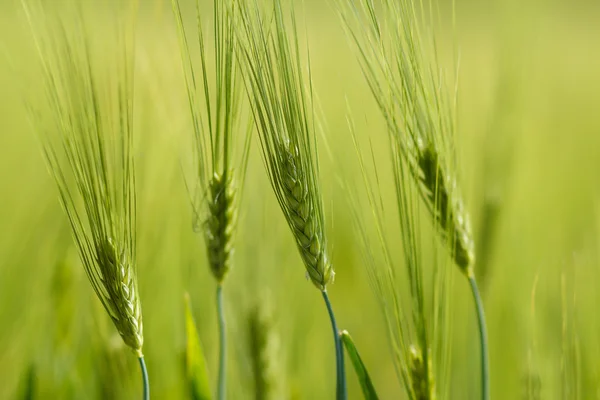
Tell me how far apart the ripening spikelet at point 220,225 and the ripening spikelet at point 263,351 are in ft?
0.55

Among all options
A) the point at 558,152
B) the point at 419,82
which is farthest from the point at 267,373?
the point at 558,152

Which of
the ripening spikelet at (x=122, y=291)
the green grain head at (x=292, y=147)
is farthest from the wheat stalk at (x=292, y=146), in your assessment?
the ripening spikelet at (x=122, y=291)

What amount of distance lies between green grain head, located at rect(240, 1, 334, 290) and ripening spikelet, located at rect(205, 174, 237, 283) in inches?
2.2

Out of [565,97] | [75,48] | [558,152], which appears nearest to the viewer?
[75,48]

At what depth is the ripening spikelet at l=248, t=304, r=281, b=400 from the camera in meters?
0.62

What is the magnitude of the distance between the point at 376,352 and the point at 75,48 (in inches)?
29.9

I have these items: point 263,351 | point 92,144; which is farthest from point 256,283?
point 92,144

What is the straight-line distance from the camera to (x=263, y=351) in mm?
630

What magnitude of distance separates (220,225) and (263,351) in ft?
0.67

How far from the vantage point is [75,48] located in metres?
0.40

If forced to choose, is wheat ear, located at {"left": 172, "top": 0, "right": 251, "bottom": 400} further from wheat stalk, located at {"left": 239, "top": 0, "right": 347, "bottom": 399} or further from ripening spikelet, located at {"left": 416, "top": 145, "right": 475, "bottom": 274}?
ripening spikelet, located at {"left": 416, "top": 145, "right": 475, "bottom": 274}

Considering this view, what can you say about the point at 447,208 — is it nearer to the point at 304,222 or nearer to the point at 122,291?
the point at 304,222

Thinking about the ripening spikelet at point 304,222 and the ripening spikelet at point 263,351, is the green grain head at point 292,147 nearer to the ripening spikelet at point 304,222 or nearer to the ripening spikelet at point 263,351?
the ripening spikelet at point 304,222

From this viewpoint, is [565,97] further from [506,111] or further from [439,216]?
[439,216]
